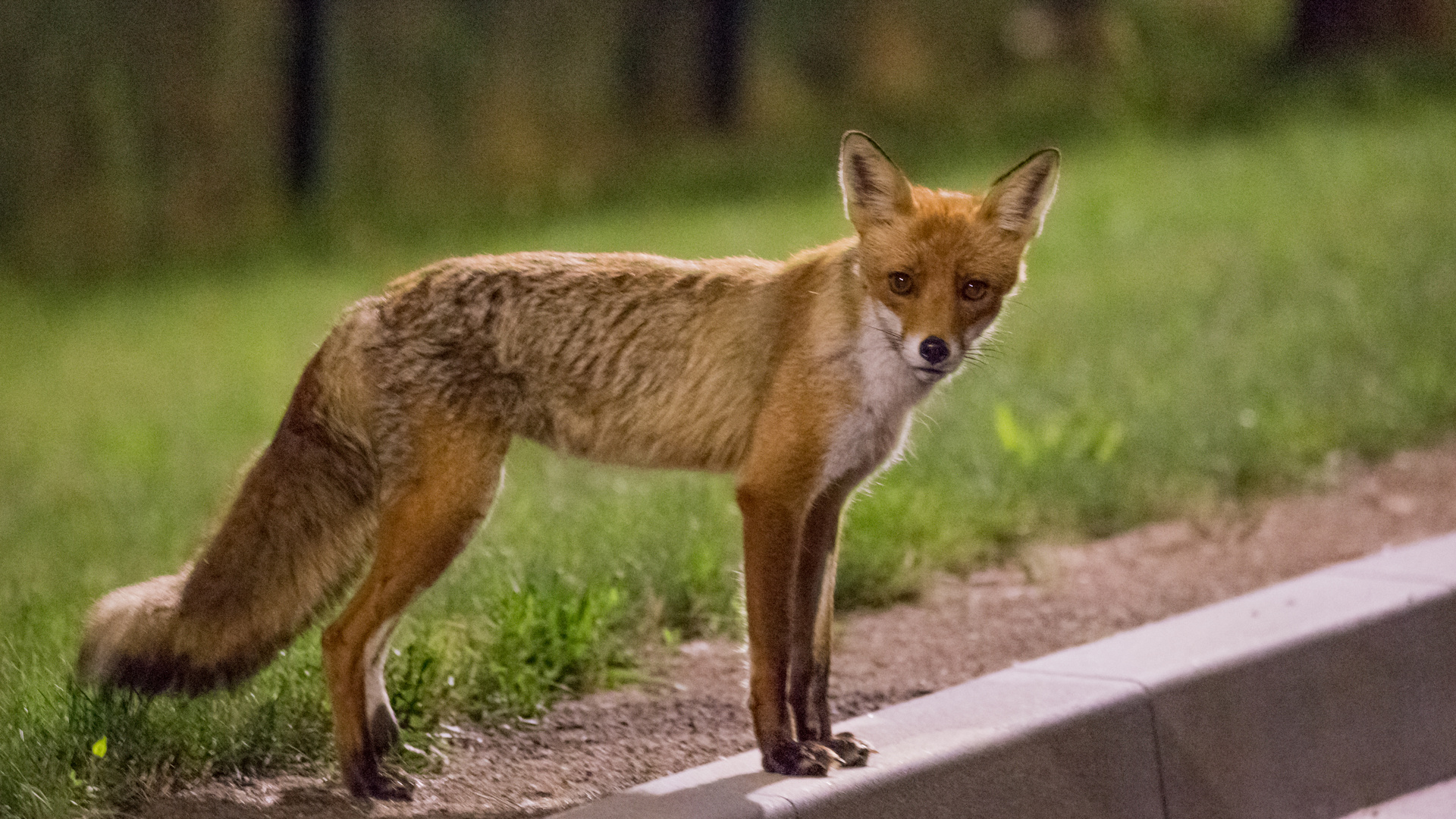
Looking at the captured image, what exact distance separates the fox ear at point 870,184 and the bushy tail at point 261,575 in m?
1.33

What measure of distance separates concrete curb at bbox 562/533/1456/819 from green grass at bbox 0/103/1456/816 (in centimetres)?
95

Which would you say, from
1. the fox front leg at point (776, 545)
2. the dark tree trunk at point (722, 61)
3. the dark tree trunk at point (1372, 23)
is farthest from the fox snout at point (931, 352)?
the dark tree trunk at point (1372, 23)

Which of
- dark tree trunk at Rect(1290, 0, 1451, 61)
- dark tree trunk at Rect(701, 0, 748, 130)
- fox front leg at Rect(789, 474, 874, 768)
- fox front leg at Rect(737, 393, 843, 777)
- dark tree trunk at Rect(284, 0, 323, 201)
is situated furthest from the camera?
dark tree trunk at Rect(1290, 0, 1451, 61)

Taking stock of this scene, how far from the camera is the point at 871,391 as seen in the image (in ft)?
13.1

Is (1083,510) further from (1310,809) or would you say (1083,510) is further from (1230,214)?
(1230,214)

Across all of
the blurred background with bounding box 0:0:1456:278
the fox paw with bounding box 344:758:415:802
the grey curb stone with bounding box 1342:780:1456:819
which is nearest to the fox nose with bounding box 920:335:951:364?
the fox paw with bounding box 344:758:415:802

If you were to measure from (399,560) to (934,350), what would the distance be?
1.32m

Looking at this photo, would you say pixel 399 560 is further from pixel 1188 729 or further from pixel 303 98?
pixel 303 98

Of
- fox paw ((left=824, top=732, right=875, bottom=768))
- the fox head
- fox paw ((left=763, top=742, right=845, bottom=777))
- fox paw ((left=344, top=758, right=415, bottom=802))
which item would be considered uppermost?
the fox head

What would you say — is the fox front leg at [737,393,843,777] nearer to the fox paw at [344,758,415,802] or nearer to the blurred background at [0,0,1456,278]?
the fox paw at [344,758,415,802]

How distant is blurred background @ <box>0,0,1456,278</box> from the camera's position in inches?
582

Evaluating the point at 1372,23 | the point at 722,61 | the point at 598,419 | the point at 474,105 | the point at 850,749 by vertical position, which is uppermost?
the point at 1372,23

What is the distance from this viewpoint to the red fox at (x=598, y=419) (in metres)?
3.92

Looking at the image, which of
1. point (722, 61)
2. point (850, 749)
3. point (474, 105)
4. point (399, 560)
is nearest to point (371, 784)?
point (399, 560)
